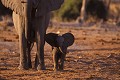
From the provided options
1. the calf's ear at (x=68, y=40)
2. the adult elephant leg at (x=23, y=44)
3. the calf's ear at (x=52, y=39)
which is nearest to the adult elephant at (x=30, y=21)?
Result: the adult elephant leg at (x=23, y=44)

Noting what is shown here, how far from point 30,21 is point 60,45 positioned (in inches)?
38.0

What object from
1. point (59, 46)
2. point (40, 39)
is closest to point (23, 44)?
point (40, 39)

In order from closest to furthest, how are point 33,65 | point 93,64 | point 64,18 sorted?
point 33,65 → point 93,64 → point 64,18

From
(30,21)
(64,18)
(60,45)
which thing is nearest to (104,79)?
(60,45)

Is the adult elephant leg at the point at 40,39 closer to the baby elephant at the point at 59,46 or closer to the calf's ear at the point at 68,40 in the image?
the baby elephant at the point at 59,46

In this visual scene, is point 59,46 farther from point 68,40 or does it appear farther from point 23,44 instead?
point 23,44

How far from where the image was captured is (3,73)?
10.1 meters

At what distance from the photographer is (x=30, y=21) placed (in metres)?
10.1

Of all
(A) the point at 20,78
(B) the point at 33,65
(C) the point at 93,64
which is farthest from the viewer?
(C) the point at 93,64

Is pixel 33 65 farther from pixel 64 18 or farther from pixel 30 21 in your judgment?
pixel 64 18

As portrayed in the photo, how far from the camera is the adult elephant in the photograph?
988 centimetres

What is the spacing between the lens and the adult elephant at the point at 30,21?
9883 millimetres

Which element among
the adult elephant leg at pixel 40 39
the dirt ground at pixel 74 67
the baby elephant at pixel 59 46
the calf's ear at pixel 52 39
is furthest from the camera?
the calf's ear at pixel 52 39

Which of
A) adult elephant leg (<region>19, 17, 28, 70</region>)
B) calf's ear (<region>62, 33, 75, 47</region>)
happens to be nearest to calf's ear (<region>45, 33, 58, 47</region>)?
calf's ear (<region>62, 33, 75, 47</region>)
